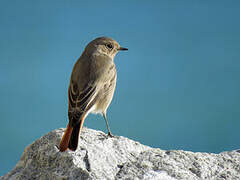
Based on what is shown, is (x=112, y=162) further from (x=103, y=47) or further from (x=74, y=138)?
(x=103, y=47)

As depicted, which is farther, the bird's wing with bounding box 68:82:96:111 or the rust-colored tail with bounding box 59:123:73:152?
the bird's wing with bounding box 68:82:96:111

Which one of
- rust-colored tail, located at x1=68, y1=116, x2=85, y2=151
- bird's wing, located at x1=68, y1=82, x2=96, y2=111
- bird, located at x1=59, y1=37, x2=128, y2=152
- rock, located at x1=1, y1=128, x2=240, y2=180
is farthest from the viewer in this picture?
bird's wing, located at x1=68, y1=82, x2=96, y2=111

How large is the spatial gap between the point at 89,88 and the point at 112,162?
1.36m

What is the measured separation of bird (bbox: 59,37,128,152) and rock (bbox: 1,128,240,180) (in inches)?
7.2

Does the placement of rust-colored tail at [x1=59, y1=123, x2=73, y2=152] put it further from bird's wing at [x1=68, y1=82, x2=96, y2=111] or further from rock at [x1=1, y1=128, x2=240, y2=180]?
bird's wing at [x1=68, y1=82, x2=96, y2=111]

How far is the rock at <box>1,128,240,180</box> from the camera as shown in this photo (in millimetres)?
3637

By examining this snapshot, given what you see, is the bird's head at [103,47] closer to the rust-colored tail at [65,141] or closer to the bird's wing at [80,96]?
the bird's wing at [80,96]

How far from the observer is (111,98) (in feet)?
17.8

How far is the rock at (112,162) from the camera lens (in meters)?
3.64

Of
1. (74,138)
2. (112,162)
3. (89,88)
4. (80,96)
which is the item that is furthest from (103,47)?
(112,162)

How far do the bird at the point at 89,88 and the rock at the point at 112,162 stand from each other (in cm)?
18

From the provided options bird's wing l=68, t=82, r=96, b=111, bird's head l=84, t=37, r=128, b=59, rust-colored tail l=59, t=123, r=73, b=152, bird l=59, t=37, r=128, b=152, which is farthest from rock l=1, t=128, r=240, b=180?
bird's head l=84, t=37, r=128, b=59

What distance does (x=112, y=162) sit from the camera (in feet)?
12.7

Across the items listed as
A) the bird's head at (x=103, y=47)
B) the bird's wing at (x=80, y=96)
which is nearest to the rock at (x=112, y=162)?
the bird's wing at (x=80, y=96)
